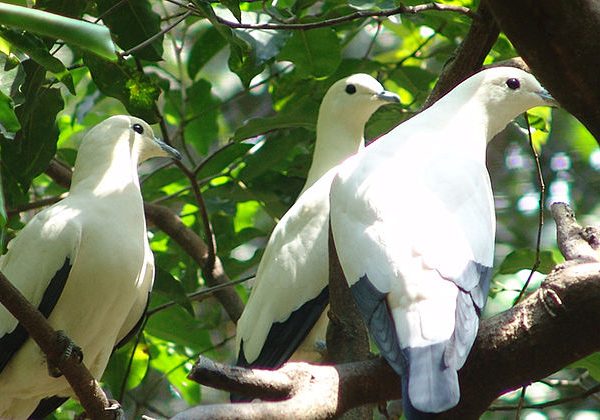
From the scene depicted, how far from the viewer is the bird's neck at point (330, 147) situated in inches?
151

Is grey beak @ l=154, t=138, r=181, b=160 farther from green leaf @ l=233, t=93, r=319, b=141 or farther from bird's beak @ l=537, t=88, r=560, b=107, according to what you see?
bird's beak @ l=537, t=88, r=560, b=107

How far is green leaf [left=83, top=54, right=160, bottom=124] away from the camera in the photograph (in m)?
2.98

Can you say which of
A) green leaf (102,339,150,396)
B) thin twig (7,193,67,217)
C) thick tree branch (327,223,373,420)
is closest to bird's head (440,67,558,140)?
thick tree branch (327,223,373,420)

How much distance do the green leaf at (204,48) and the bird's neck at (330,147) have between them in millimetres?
501

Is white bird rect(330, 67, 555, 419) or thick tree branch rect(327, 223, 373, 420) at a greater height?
white bird rect(330, 67, 555, 419)

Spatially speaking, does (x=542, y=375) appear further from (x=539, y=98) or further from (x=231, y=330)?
(x=231, y=330)

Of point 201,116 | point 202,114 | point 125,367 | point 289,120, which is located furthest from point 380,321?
point 201,116

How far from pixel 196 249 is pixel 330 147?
0.60m

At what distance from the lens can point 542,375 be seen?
221cm

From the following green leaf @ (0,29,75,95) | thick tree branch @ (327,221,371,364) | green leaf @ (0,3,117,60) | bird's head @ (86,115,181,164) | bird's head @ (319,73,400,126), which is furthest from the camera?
bird's head @ (319,73,400,126)

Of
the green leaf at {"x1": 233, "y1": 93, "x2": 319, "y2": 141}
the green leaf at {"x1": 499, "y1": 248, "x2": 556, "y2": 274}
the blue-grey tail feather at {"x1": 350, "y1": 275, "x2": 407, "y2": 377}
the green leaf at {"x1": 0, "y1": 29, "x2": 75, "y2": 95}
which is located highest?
the green leaf at {"x1": 0, "y1": 29, "x2": 75, "y2": 95}

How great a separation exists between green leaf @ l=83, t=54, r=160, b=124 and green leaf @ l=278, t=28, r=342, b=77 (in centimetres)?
65

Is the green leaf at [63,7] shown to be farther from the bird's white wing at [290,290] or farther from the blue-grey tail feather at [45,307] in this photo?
the bird's white wing at [290,290]

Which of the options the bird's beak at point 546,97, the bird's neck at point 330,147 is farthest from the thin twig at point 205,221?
the bird's beak at point 546,97
